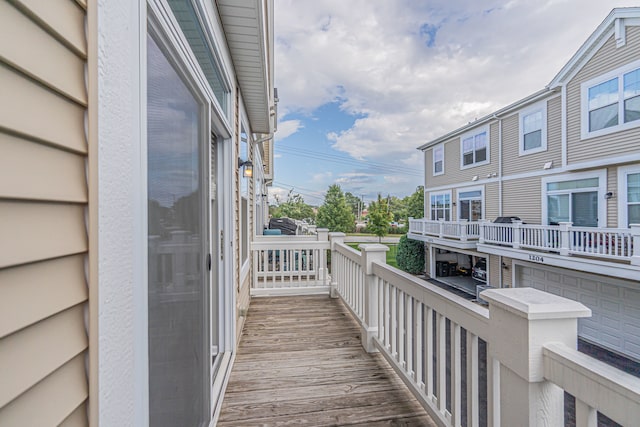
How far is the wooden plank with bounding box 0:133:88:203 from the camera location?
1.41 ft

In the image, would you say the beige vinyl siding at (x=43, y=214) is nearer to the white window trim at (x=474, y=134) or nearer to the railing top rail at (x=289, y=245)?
the railing top rail at (x=289, y=245)

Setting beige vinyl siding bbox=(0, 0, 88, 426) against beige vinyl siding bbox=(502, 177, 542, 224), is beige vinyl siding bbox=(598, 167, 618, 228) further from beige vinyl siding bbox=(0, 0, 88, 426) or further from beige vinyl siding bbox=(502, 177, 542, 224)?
beige vinyl siding bbox=(0, 0, 88, 426)

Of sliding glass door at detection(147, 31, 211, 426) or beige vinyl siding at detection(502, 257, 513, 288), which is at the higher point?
sliding glass door at detection(147, 31, 211, 426)

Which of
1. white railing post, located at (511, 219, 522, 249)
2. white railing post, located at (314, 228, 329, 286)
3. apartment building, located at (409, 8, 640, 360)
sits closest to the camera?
white railing post, located at (314, 228, 329, 286)

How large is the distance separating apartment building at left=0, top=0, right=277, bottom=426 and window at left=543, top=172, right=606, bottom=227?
29.7ft

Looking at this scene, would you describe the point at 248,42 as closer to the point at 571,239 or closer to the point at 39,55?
the point at 39,55

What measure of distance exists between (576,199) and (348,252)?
745 cm

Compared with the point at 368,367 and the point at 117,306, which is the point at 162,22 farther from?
the point at 368,367

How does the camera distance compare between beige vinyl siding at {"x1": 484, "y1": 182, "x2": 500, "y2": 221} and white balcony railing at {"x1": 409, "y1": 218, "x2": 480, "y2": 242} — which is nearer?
beige vinyl siding at {"x1": 484, "y1": 182, "x2": 500, "y2": 221}

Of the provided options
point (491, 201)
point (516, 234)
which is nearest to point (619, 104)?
point (516, 234)

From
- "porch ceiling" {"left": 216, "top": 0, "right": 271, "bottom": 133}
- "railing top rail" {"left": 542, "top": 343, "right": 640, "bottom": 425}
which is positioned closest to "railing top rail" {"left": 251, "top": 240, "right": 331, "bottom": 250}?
"porch ceiling" {"left": 216, "top": 0, "right": 271, "bottom": 133}

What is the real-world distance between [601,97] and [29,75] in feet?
32.3

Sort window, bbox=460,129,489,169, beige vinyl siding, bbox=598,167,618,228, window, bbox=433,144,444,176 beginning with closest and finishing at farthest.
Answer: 1. beige vinyl siding, bbox=598,167,618,228
2. window, bbox=460,129,489,169
3. window, bbox=433,144,444,176

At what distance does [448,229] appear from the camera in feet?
35.4
